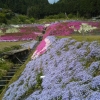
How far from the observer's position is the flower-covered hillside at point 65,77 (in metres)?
12.2

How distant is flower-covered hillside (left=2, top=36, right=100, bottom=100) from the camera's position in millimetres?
12219

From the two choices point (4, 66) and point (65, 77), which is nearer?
point (65, 77)

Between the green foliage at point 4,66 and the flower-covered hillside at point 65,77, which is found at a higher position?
the flower-covered hillside at point 65,77

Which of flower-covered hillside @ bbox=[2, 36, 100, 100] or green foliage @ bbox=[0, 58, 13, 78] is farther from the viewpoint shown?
green foliage @ bbox=[0, 58, 13, 78]

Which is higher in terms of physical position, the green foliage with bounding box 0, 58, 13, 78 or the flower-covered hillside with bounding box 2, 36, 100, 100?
the flower-covered hillside with bounding box 2, 36, 100, 100

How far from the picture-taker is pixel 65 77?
14.9 metres

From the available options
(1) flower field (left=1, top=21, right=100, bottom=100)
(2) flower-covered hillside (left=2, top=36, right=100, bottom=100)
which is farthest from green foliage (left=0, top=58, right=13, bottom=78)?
(2) flower-covered hillside (left=2, top=36, right=100, bottom=100)

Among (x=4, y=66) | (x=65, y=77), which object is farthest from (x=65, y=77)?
(x=4, y=66)

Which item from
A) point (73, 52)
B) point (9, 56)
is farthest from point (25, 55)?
point (73, 52)

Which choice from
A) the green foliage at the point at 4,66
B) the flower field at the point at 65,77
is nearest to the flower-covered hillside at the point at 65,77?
the flower field at the point at 65,77

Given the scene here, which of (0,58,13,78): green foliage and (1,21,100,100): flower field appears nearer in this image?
(1,21,100,100): flower field

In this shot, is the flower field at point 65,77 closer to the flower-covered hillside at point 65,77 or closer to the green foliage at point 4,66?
the flower-covered hillside at point 65,77

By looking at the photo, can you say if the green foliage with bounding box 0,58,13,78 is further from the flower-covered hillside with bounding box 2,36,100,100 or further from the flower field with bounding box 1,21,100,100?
the flower-covered hillside with bounding box 2,36,100,100

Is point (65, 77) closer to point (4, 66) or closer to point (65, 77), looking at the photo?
point (65, 77)
